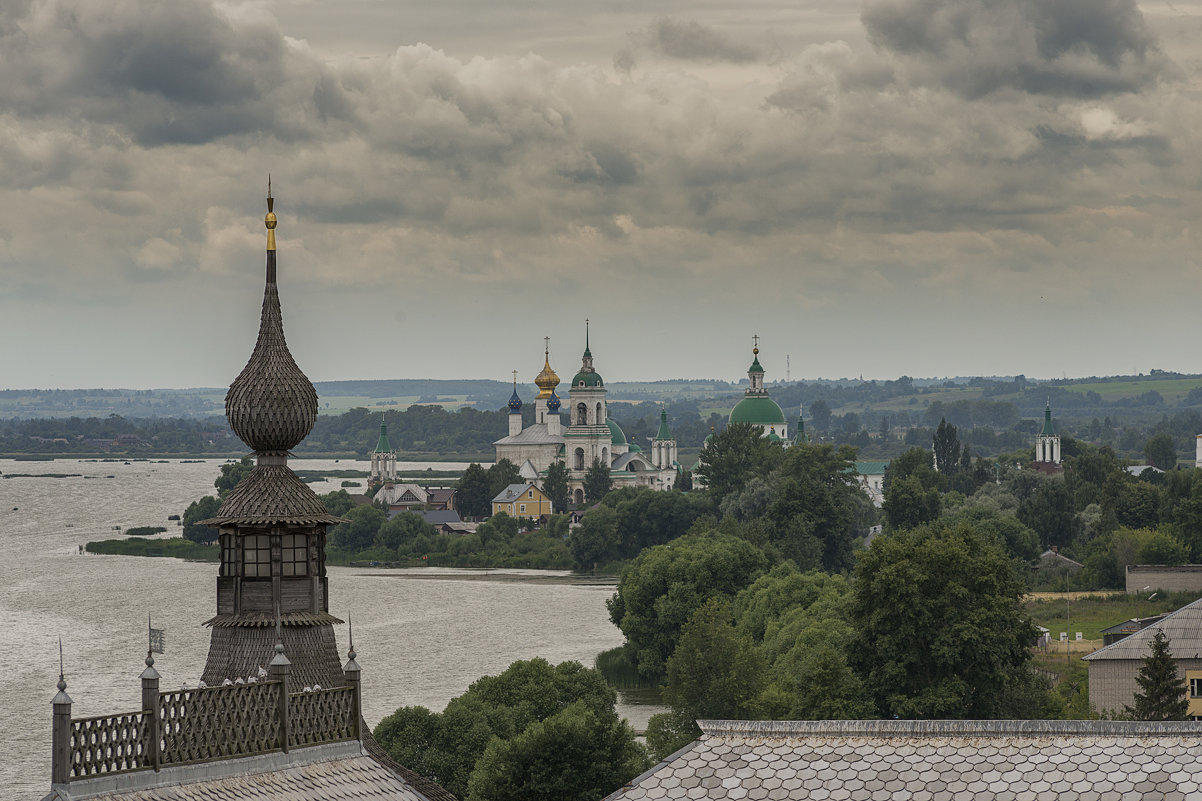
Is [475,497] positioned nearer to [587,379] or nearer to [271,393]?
[587,379]

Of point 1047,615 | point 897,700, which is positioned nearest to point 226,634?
point 897,700

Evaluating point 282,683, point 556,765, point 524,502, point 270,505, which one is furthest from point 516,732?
point 524,502

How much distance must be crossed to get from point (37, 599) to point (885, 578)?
184 ft

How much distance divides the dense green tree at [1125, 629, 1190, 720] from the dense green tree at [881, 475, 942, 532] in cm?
6147

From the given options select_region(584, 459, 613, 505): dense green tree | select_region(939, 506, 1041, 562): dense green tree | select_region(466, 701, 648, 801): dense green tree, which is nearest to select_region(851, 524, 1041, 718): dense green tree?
select_region(466, 701, 648, 801): dense green tree

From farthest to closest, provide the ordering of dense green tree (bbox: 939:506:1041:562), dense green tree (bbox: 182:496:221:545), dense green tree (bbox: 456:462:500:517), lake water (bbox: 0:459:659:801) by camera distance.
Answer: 1. dense green tree (bbox: 456:462:500:517)
2. dense green tree (bbox: 182:496:221:545)
3. dense green tree (bbox: 939:506:1041:562)
4. lake water (bbox: 0:459:659:801)

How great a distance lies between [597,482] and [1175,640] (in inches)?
4308

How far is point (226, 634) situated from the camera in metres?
20.9

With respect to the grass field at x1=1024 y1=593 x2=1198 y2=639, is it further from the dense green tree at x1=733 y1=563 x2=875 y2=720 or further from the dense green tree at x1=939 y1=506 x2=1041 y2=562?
the dense green tree at x1=939 y1=506 x2=1041 y2=562

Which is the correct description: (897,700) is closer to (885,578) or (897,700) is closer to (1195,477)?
(885,578)

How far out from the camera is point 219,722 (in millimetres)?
17312

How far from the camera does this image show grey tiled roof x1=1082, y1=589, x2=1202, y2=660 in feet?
161

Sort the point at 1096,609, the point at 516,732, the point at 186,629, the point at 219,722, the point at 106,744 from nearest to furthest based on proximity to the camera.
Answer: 1. the point at 106,744
2. the point at 219,722
3. the point at 516,732
4. the point at 186,629
5. the point at 1096,609

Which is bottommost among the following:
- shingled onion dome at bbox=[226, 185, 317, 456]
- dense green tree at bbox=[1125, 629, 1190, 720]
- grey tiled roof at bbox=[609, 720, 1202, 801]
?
dense green tree at bbox=[1125, 629, 1190, 720]
